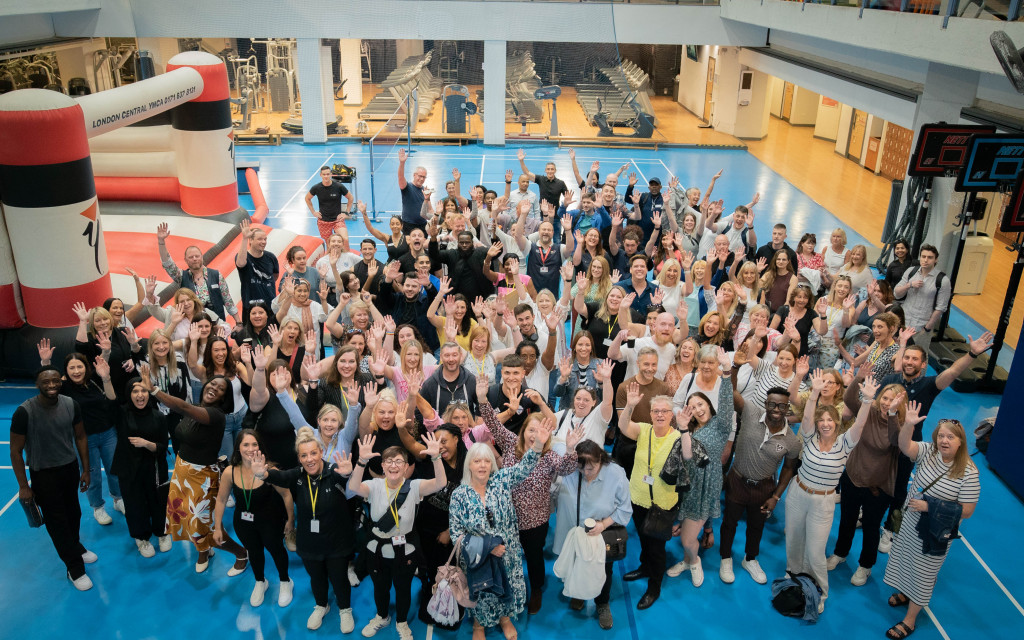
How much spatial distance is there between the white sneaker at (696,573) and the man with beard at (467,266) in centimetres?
365

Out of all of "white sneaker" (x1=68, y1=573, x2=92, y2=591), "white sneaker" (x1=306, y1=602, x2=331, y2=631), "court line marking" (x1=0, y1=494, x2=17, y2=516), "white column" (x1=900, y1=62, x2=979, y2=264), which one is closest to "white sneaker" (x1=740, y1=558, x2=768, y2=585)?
"white sneaker" (x1=306, y1=602, x2=331, y2=631)

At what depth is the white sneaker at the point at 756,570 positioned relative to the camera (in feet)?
20.2

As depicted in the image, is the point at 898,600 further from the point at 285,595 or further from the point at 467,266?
the point at 467,266

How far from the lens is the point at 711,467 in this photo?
5.77 metres

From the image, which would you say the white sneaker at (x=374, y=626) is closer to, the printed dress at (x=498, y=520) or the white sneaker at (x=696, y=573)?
the printed dress at (x=498, y=520)

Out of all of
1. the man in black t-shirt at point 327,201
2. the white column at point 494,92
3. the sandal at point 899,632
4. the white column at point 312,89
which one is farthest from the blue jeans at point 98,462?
the white column at point 494,92

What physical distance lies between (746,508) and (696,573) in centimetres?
66

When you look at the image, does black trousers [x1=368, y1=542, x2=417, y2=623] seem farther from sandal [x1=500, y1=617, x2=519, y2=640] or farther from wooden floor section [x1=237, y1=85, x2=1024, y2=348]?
wooden floor section [x1=237, y1=85, x2=1024, y2=348]

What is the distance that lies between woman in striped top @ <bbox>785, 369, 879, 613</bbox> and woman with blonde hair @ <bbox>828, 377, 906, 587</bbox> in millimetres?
154

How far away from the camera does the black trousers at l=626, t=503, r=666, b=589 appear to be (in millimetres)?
5840

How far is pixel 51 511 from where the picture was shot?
232 inches

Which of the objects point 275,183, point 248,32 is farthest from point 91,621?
point 248,32

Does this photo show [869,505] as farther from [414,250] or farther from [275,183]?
[275,183]

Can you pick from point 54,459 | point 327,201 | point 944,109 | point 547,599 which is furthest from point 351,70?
point 547,599
